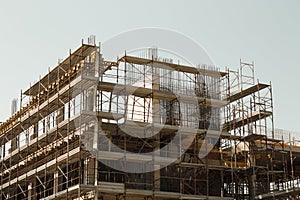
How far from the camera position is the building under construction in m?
30.3

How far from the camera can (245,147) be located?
33375 mm

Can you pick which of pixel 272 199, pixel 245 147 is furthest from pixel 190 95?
pixel 272 199

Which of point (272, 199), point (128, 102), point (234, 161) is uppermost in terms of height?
point (128, 102)

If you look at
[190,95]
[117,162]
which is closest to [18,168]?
[117,162]

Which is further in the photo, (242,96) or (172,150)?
(242,96)

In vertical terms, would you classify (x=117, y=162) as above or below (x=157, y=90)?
below

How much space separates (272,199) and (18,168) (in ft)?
52.2

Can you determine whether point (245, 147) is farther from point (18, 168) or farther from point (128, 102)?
point (18, 168)

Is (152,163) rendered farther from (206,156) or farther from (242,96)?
(242,96)

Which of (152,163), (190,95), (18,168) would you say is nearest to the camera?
(152,163)

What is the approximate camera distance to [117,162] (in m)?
30.7

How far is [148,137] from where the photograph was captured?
3158cm

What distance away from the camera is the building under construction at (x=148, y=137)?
99.3 ft

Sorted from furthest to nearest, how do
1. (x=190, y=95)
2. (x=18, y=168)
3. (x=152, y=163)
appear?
(x=18, y=168) < (x=190, y=95) < (x=152, y=163)
